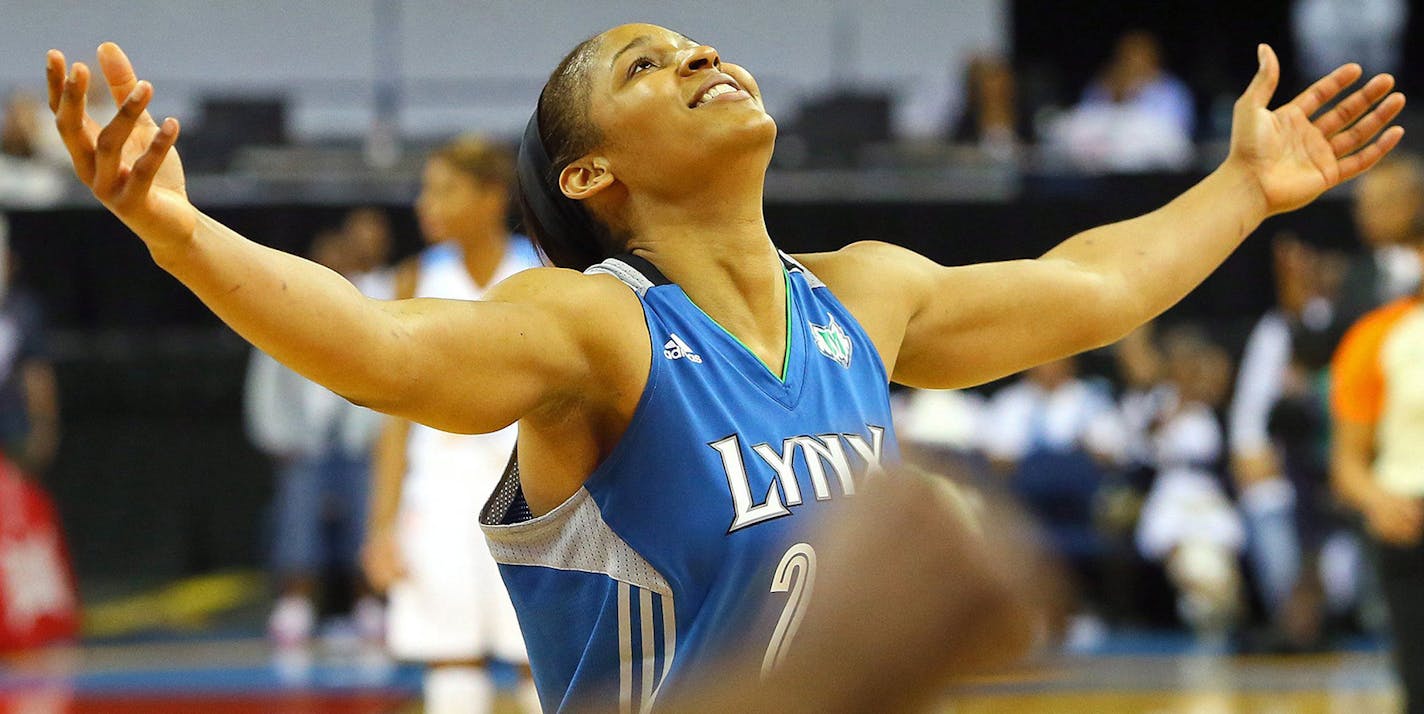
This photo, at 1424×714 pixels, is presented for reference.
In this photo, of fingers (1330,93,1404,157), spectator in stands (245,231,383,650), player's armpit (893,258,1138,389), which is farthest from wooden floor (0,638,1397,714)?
player's armpit (893,258,1138,389)

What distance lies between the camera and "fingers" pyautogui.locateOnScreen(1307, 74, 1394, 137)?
2.81m

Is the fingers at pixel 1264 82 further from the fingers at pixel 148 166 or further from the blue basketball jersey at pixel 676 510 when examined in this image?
the fingers at pixel 148 166

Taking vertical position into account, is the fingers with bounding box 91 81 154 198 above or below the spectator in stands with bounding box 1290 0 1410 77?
below

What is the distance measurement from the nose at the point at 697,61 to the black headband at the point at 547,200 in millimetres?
242

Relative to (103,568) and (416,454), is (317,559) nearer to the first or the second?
(103,568)

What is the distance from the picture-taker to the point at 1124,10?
15.0 metres

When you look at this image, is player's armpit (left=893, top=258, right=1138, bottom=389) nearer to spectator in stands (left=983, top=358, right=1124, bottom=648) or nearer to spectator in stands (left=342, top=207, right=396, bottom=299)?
spectator in stands (left=342, top=207, right=396, bottom=299)

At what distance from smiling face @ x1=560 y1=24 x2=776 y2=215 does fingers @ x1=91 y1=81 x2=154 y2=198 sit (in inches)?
29.6

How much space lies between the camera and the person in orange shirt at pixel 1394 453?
191 inches

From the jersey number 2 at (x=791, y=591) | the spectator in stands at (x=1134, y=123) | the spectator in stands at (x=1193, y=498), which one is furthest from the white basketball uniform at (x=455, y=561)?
the spectator in stands at (x=1134, y=123)

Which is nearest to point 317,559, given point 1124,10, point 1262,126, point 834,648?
point 1262,126

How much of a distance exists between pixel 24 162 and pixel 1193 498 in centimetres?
727

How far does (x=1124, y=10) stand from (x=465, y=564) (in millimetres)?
11592

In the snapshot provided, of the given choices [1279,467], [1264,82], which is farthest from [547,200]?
[1279,467]
